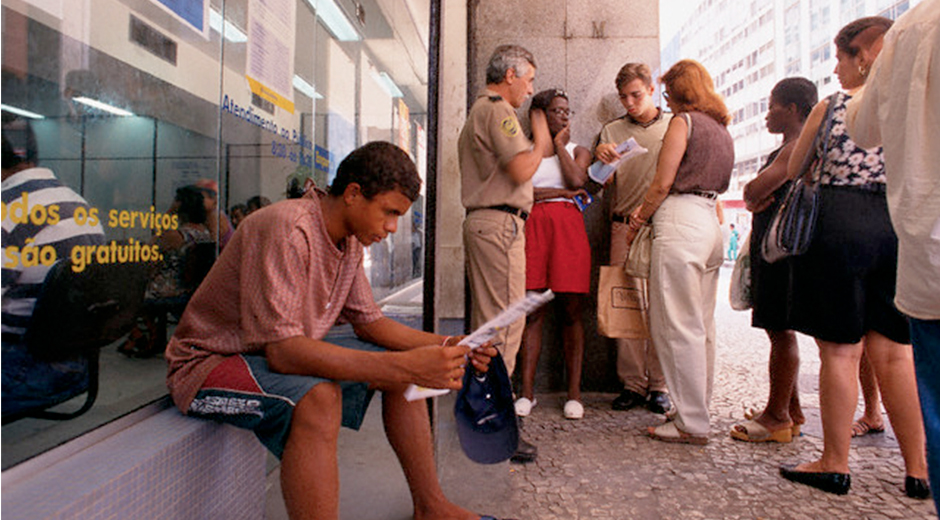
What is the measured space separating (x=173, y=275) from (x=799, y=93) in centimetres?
289

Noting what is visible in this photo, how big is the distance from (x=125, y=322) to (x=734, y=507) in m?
2.25

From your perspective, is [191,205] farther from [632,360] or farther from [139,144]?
[632,360]

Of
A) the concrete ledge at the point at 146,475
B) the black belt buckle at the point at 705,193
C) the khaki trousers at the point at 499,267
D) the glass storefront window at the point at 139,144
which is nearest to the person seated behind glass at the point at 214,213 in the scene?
the glass storefront window at the point at 139,144

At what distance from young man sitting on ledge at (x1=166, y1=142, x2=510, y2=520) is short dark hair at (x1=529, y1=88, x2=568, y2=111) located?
200 centimetres

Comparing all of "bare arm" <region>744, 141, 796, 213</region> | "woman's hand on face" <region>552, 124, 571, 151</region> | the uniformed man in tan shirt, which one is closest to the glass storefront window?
the uniformed man in tan shirt

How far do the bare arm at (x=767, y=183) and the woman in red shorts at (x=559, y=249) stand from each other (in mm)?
930

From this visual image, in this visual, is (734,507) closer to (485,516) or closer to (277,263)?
(485,516)

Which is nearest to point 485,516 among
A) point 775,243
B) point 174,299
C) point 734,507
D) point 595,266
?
point 734,507

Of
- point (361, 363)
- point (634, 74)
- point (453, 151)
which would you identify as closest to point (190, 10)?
point (361, 363)

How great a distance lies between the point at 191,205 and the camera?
2109 millimetres

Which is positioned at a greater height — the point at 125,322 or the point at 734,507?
the point at 125,322

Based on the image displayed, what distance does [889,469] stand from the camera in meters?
2.61

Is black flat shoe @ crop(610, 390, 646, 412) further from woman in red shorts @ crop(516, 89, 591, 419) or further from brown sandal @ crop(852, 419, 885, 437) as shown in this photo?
brown sandal @ crop(852, 419, 885, 437)

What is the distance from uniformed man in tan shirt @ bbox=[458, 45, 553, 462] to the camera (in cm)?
297
